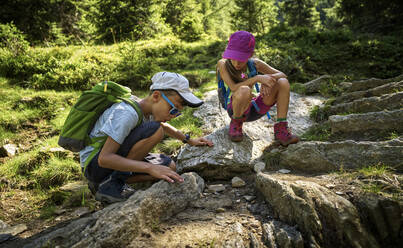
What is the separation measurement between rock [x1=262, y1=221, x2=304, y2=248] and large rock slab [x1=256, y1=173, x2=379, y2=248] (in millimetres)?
81

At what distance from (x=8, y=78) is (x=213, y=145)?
6.78 meters

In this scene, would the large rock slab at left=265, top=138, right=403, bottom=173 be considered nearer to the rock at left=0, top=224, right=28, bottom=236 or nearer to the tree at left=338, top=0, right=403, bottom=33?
the rock at left=0, top=224, right=28, bottom=236

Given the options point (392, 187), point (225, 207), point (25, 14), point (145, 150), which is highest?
point (25, 14)

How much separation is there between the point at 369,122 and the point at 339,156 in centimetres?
90

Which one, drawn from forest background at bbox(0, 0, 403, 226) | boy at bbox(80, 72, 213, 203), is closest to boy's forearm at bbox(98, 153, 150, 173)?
boy at bbox(80, 72, 213, 203)

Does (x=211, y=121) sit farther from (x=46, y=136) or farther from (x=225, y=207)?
(x=46, y=136)

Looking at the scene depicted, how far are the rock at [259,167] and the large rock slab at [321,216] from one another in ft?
2.68

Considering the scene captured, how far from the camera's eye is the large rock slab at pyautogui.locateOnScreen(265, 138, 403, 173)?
245cm

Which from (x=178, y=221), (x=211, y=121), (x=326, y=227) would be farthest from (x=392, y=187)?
(x=211, y=121)

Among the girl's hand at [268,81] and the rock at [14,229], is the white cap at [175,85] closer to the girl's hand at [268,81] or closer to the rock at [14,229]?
the girl's hand at [268,81]

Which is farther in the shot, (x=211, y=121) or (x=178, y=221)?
(x=211, y=121)

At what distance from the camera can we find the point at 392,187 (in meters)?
2.05

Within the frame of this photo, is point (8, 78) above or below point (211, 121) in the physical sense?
above

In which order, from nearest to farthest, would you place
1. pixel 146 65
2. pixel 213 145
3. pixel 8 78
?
pixel 213 145 < pixel 8 78 < pixel 146 65
